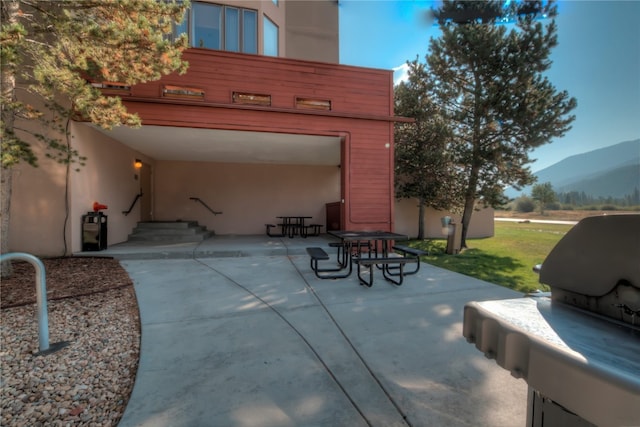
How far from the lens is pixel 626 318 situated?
3.31 feet

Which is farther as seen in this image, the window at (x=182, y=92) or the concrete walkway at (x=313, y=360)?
the window at (x=182, y=92)

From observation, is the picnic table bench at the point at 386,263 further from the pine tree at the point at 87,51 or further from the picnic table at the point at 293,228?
the picnic table at the point at 293,228

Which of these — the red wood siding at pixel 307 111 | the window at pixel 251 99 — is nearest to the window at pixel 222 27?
the red wood siding at pixel 307 111

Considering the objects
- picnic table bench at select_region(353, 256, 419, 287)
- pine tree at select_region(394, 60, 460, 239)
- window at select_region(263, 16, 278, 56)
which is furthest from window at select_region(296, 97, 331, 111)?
window at select_region(263, 16, 278, 56)

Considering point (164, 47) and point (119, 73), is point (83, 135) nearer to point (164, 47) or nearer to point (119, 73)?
point (119, 73)

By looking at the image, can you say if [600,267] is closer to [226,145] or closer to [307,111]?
[307,111]

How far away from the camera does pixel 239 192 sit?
33.0ft

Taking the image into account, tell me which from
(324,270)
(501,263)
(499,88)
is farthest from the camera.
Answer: (499,88)

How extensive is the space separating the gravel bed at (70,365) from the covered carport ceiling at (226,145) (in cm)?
448

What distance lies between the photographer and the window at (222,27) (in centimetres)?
881

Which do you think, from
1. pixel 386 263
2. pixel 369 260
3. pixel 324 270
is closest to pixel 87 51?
pixel 324 270

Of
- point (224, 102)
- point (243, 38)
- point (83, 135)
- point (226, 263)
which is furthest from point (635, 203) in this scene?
point (243, 38)

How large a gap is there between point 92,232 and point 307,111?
5.35m

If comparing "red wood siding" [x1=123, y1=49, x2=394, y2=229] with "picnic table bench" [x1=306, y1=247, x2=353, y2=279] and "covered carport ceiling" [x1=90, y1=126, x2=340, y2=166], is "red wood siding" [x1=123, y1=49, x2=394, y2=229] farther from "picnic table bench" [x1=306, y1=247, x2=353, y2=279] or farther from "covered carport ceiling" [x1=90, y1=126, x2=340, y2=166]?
"picnic table bench" [x1=306, y1=247, x2=353, y2=279]
